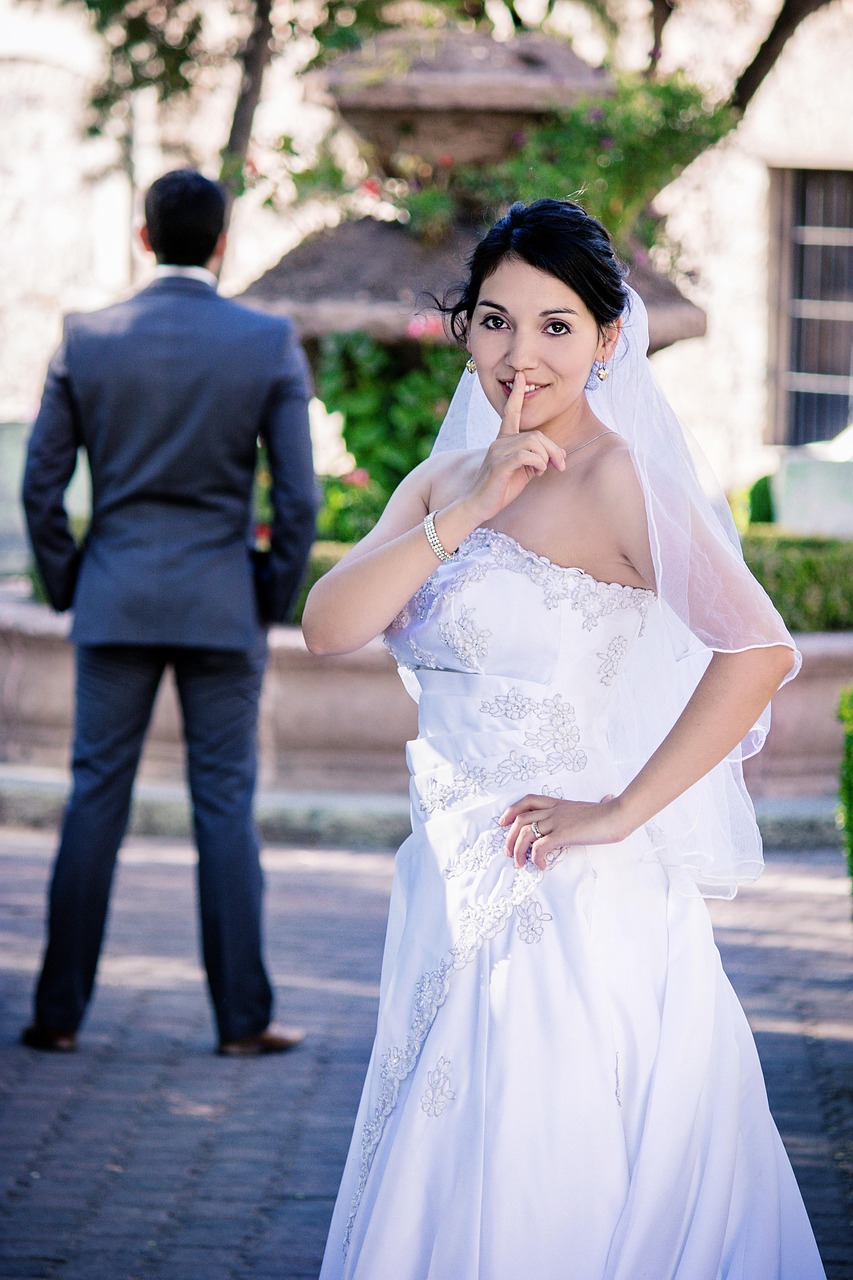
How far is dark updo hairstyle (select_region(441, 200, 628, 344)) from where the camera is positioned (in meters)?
2.24

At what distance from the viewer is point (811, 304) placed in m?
14.5

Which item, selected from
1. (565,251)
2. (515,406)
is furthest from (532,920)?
(565,251)

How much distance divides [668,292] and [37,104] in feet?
24.1

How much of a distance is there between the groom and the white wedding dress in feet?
5.53

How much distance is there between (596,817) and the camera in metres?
2.23

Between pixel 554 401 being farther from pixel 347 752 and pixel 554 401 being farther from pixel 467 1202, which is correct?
pixel 347 752

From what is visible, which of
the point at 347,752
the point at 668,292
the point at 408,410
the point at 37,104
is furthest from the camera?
the point at 37,104

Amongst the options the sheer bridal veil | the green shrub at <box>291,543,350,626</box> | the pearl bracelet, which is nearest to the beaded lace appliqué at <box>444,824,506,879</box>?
the sheer bridal veil

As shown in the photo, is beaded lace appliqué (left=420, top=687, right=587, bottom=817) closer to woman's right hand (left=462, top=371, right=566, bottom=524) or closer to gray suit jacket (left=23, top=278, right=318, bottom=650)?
woman's right hand (left=462, top=371, right=566, bottom=524)

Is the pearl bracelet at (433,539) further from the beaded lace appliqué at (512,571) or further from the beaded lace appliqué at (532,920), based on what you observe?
the beaded lace appliqué at (532,920)

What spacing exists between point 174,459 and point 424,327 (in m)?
3.49

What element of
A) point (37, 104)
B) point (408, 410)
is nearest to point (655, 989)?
point (408, 410)

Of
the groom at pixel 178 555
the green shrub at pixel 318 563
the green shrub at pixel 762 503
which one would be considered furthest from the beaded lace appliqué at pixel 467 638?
the green shrub at pixel 762 503

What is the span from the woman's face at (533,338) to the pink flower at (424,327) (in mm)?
Answer: 5001
